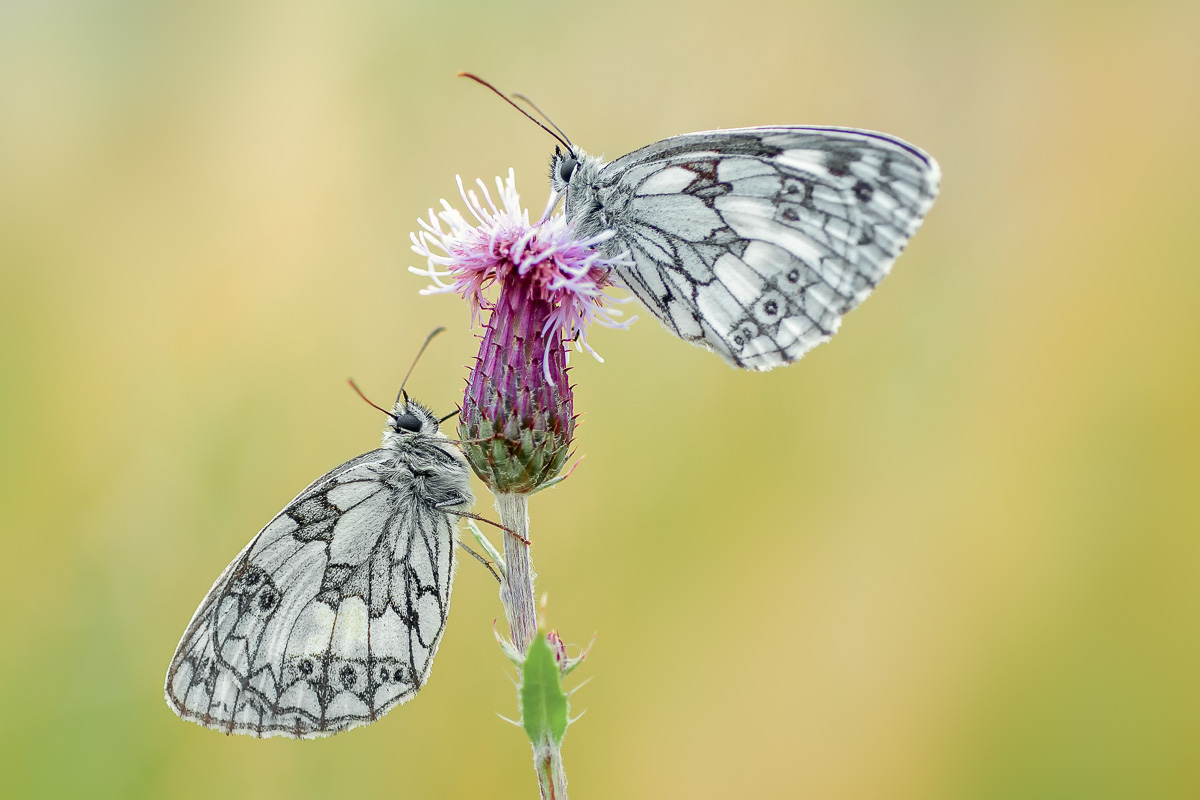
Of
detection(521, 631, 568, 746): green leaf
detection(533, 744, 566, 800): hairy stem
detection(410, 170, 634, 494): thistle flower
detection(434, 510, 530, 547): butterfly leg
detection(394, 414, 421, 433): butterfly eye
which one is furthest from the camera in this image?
detection(394, 414, 421, 433): butterfly eye

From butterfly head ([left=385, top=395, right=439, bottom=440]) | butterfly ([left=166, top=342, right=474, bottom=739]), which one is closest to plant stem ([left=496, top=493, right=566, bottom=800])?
butterfly ([left=166, top=342, right=474, bottom=739])

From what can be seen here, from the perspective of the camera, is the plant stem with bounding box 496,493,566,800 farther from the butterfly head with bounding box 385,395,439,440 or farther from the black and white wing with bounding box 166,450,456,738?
the butterfly head with bounding box 385,395,439,440

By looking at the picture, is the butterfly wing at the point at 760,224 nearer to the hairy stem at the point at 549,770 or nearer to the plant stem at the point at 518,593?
the plant stem at the point at 518,593

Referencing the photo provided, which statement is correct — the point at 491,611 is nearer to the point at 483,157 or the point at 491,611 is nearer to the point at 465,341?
the point at 465,341

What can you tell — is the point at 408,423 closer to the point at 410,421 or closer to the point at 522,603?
the point at 410,421

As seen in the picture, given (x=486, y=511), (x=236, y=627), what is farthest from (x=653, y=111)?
(x=236, y=627)
